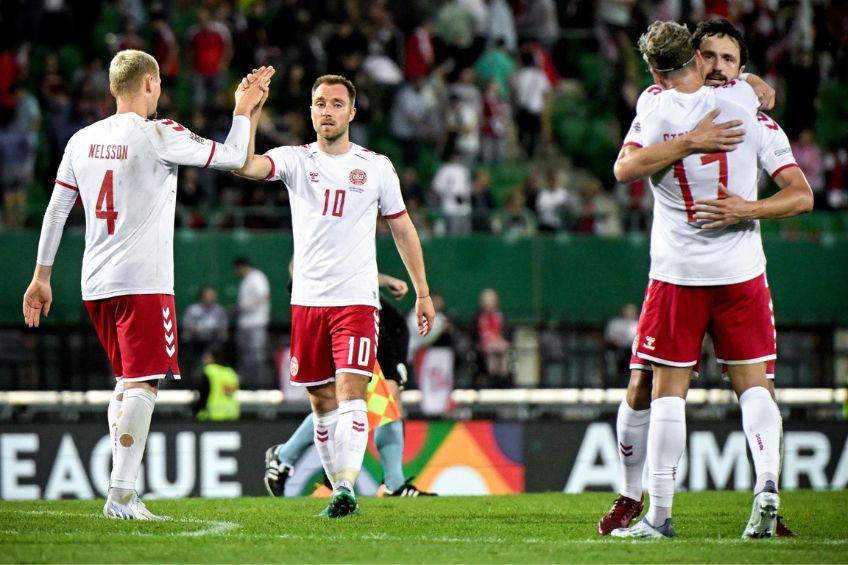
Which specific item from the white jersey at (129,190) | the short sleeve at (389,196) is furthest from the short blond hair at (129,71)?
the short sleeve at (389,196)

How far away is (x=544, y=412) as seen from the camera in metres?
17.5

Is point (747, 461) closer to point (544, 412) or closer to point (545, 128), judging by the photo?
point (544, 412)

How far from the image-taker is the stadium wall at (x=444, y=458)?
13695mm

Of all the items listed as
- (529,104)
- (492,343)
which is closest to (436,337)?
(492,343)

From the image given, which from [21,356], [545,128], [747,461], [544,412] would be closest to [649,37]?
[747,461]

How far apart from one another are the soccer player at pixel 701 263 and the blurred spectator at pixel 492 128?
14759 mm

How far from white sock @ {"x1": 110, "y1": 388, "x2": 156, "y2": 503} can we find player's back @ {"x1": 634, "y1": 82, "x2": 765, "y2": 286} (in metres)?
2.86

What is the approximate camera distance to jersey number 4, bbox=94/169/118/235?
25.5 ft

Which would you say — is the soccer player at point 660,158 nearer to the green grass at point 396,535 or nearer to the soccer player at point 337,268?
the green grass at point 396,535

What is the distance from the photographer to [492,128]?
71.6ft

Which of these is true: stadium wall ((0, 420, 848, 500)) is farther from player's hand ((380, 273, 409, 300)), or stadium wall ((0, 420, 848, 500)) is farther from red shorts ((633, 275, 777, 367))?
red shorts ((633, 275, 777, 367))

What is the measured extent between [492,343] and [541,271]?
213 centimetres

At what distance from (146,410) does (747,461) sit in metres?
8.38

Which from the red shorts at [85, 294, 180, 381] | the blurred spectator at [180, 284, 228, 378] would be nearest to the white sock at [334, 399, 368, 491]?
the red shorts at [85, 294, 180, 381]
